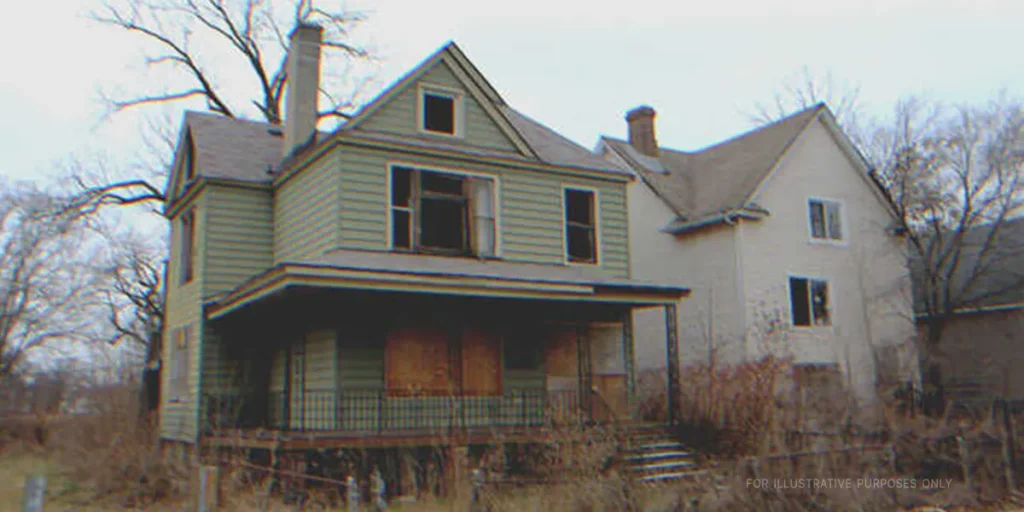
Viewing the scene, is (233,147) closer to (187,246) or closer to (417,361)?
(187,246)

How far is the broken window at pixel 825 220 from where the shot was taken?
24438mm

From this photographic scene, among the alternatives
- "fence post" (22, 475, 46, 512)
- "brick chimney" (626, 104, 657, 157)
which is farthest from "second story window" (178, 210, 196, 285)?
"brick chimney" (626, 104, 657, 157)

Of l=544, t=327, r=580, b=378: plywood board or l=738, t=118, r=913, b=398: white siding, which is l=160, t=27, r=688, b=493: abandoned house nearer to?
l=544, t=327, r=580, b=378: plywood board

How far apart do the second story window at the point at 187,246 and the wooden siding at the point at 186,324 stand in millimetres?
153

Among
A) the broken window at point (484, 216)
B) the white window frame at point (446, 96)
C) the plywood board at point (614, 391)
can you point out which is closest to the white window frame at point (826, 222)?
the plywood board at point (614, 391)

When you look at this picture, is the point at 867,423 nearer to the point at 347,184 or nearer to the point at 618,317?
the point at 618,317

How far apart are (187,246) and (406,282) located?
303 inches

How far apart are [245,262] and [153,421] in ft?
11.9

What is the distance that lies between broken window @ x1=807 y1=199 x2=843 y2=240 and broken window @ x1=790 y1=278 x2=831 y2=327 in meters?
1.41

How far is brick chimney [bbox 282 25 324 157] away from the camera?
1786cm

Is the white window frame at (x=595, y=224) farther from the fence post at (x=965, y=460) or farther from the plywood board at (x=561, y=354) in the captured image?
the fence post at (x=965, y=460)

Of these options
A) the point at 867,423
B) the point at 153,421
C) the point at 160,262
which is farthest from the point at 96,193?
the point at 867,423

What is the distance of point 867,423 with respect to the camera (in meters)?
15.1

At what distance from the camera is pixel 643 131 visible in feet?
90.1
